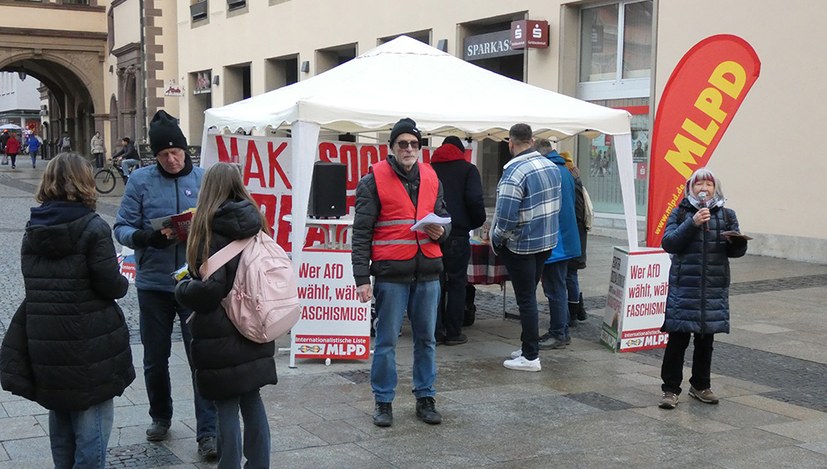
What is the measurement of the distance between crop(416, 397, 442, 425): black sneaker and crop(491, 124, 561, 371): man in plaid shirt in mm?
1525

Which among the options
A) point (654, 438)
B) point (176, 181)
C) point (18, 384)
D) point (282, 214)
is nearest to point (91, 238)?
point (18, 384)

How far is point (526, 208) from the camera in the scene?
7.20 metres

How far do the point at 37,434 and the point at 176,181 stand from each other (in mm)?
1683

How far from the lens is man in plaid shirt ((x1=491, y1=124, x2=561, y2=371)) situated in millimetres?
7145

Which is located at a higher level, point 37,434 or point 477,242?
point 477,242

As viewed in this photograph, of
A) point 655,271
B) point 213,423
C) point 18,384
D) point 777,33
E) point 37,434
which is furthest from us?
point 777,33

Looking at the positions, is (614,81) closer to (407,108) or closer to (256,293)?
(407,108)

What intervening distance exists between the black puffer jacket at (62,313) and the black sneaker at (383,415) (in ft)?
6.39

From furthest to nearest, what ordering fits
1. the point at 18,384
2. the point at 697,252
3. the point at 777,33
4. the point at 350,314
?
1. the point at 777,33
2. the point at 350,314
3. the point at 697,252
4. the point at 18,384

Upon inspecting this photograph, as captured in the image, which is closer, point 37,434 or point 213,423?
point 213,423

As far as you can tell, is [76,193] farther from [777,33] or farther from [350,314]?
[777,33]

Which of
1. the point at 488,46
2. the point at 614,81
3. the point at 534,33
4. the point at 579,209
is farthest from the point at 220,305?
the point at 488,46

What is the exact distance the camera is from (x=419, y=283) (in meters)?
5.80

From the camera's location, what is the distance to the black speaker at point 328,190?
8.77 metres
